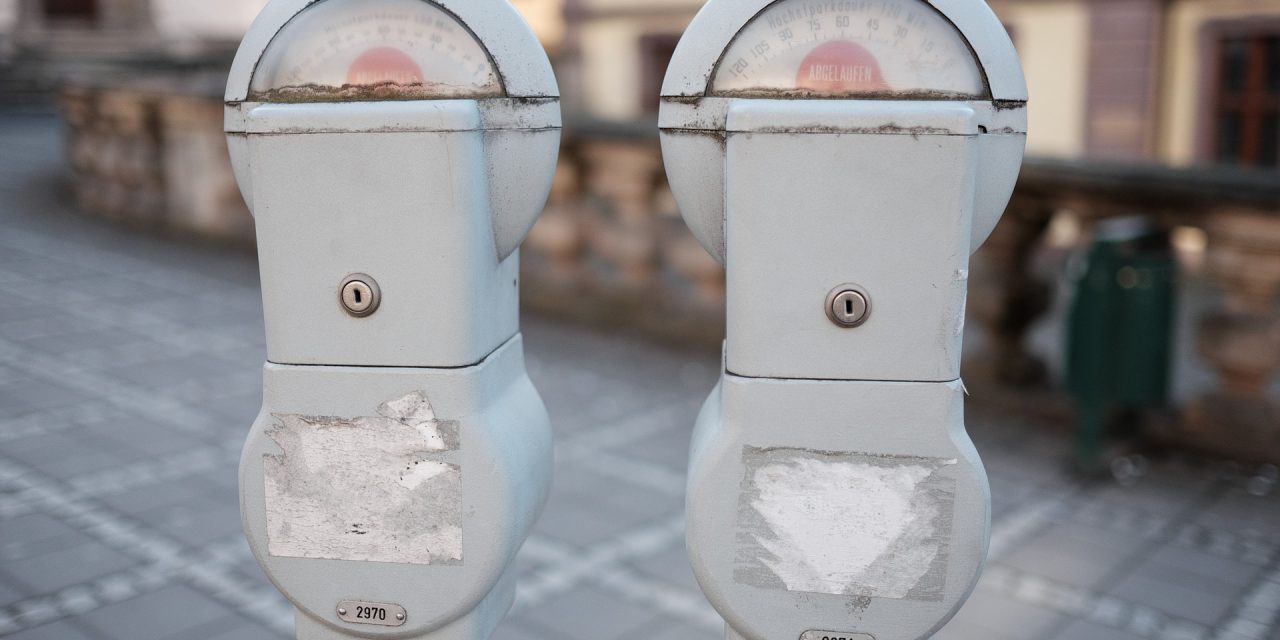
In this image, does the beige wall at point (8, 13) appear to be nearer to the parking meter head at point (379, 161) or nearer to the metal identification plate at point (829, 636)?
the parking meter head at point (379, 161)

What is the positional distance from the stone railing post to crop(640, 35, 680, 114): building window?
10.1m

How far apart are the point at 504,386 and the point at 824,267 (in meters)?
0.63

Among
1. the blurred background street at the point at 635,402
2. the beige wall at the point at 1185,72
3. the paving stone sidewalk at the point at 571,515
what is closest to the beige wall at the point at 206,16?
the blurred background street at the point at 635,402

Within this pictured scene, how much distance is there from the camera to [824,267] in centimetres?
180

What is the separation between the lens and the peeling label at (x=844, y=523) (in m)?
1.88

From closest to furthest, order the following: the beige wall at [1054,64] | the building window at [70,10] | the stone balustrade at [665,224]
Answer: the stone balustrade at [665,224] < the beige wall at [1054,64] < the building window at [70,10]

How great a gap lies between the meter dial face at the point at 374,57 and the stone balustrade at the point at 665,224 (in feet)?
10.5

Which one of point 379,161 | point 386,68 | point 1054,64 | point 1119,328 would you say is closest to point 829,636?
point 379,161

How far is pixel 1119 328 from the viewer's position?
13.5 ft

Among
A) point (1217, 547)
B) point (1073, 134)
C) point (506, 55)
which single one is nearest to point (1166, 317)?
point (1217, 547)

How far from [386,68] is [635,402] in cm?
325

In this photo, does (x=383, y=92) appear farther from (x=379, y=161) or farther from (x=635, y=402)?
(x=635, y=402)

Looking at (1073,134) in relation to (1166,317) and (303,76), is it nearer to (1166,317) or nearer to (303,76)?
(1166,317)

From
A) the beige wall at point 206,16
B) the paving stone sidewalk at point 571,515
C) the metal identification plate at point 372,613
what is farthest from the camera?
the beige wall at point 206,16
